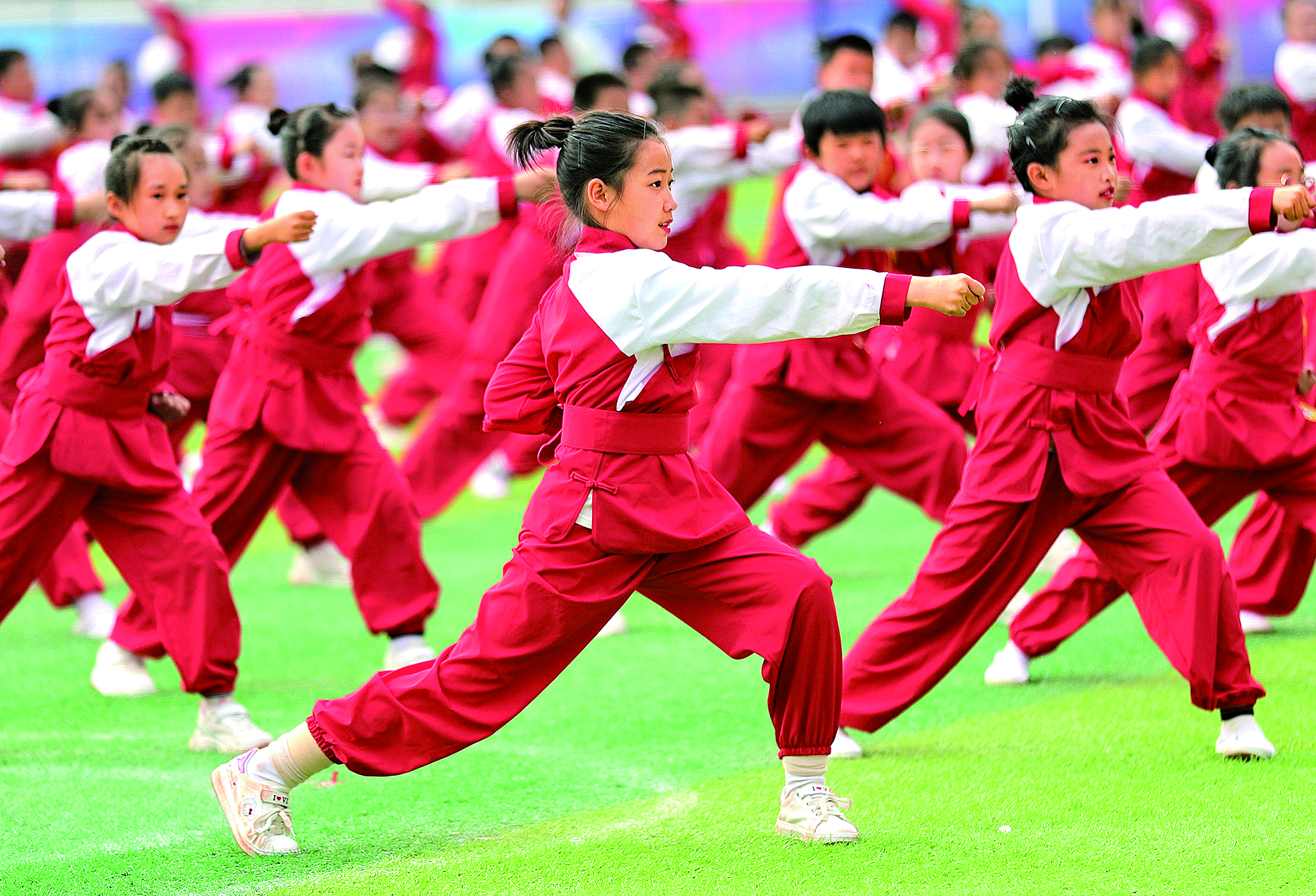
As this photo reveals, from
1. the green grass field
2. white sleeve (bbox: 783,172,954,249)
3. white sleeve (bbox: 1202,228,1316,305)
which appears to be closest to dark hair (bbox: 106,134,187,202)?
the green grass field

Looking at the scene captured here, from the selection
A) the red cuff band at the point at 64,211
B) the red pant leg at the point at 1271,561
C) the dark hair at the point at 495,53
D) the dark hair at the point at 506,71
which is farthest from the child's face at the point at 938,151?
the dark hair at the point at 495,53

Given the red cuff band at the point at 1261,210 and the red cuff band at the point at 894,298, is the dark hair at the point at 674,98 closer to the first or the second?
the red cuff band at the point at 1261,210

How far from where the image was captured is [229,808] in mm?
3551

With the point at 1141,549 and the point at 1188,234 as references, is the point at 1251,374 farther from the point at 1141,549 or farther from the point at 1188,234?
the point at 1188,234

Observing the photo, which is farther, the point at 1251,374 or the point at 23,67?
the point at 23,67

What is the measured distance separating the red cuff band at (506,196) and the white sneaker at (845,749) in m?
1.84

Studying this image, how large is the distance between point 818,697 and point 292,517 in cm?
385

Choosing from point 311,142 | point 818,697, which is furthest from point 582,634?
point 311,142

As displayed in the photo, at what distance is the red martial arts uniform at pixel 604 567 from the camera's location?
3.38 m

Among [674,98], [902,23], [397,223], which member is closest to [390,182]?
[397,223]

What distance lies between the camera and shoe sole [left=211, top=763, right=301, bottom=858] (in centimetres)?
352

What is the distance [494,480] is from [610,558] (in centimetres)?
563

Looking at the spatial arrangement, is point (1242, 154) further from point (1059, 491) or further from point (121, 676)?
point (121, 676)

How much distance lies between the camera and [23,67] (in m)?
9.20
